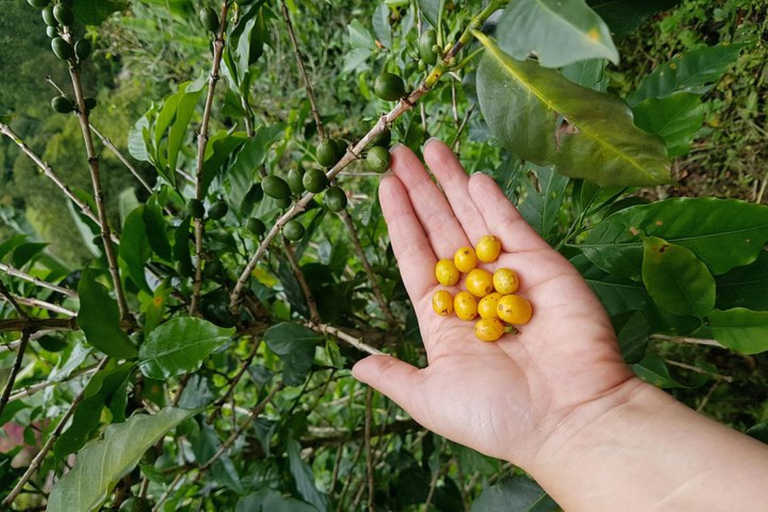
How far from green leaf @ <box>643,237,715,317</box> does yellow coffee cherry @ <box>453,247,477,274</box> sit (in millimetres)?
314

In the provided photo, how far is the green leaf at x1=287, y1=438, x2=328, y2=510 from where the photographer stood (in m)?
1.02

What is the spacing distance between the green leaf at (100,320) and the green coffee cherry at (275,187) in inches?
12.0

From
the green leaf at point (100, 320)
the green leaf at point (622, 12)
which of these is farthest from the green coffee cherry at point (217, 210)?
the green leaf at point (622, 12)

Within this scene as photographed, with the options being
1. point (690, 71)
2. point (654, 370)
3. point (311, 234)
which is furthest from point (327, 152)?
point (654, 370)

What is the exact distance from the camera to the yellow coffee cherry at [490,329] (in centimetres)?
85

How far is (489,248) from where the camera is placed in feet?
2.97

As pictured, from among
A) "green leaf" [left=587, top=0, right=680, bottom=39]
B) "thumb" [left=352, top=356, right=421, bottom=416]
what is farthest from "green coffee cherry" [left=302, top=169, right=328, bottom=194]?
"green leaf" [left=587, top=0, right=680, bottom=39]

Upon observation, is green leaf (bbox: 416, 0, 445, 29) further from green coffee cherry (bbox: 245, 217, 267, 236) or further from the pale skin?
green coffee cherry (bbox: 245, 217, 267, 236)

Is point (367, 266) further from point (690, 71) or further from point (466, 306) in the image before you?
point (690, 71)

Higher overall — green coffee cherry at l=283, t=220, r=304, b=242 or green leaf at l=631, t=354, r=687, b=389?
green coffee cherry at l=283, t=220, r=304, b=242

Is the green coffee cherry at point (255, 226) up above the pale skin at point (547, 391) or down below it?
above

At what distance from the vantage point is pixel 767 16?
104 centimetres

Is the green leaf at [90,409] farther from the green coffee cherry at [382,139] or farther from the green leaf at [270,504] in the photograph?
the green coffee cherry at [382,139]

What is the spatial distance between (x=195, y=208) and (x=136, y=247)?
0.59 ft
